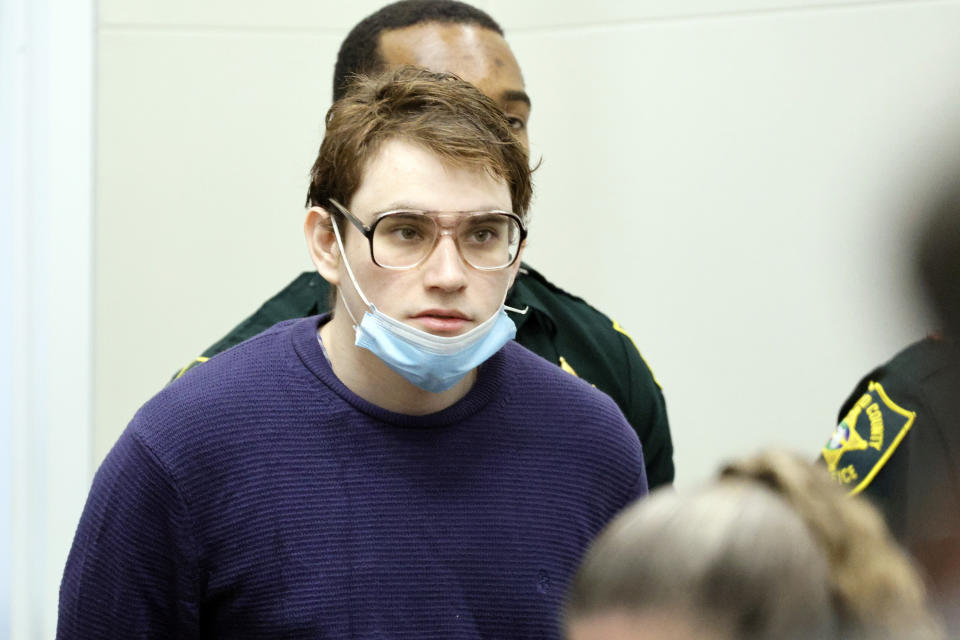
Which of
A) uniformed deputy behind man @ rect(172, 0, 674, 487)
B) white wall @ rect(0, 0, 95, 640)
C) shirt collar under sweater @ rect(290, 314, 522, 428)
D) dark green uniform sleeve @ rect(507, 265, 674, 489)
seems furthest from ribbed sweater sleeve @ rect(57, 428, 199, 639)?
white wall @ rect(0, 0, 95, 640)

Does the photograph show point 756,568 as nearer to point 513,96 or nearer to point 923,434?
point 923,434

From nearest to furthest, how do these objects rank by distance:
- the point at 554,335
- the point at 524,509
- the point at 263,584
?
the point at 263,584 → the point at 524,509 → the point at 554,335

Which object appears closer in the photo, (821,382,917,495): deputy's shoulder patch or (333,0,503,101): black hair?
(821,382,917,495): deputy's shoulder patch

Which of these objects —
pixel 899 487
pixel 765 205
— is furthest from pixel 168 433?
pixel 765 205

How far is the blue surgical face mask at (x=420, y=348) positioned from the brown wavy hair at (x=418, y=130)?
140 mm

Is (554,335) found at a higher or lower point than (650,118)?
lower

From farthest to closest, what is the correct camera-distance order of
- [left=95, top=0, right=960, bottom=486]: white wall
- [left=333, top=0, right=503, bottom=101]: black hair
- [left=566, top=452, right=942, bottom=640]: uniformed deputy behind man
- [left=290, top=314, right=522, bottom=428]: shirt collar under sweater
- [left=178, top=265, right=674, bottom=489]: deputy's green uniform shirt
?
[left=95, top=0, right=960, bottom=486]: white wall → [left=333, top=0, right=503, bottom=101]: black hair → [left=178, top=265, right=674, bottom=489]: deputy's green uniform shirt → [left=290, top=314, right=522, bottom=428]: shirt collar under sweater → [left=566, top=452, right=942, bottom=640]: uniformed deputy behind man

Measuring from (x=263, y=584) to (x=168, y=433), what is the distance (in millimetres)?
229

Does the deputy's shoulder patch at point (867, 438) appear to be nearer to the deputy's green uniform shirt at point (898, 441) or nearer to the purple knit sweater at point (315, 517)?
the deputy's green uniform shirt at point (898, 441)

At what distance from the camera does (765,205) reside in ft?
9.68

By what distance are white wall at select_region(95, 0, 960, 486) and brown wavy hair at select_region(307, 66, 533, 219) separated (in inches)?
58.1

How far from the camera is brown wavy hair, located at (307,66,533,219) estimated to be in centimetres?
152

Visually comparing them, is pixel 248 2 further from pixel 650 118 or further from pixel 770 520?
pixel 770 520

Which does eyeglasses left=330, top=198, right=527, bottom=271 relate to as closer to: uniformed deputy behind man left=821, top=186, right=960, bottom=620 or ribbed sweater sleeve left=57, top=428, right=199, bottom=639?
ribbed sweater sleeve left=57, top=428, right=199, bottom=639
